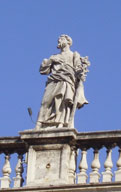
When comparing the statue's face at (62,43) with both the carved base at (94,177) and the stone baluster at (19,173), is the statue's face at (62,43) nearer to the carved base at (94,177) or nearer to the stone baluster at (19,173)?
the stone baluster at (19,173)

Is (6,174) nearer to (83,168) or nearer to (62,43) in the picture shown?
(83,168)

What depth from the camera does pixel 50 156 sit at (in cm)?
2244

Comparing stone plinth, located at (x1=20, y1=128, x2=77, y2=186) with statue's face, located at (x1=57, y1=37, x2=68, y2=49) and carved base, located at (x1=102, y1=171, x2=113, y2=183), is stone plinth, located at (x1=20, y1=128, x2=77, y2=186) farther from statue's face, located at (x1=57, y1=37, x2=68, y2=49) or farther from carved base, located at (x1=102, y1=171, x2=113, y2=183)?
statue's face, located at (x1=57, y1=37, x2=68, y2=49)

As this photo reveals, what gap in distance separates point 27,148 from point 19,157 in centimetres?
37

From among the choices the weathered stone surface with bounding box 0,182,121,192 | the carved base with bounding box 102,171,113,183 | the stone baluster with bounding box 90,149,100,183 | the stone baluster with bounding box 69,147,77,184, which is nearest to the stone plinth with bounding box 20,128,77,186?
the stone baluster with bounding box 69,147,77,184

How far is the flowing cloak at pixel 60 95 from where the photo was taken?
2294 cm

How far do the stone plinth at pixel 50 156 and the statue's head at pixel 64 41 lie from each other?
2516 mm

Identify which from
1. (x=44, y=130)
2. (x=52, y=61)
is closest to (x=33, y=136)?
(x=44, y=130)

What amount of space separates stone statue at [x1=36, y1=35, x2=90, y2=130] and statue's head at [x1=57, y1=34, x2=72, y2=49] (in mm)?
239

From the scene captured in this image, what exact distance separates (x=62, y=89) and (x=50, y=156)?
166 centimetres

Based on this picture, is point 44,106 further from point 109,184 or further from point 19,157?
point 109,184

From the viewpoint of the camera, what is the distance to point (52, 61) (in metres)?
23.8

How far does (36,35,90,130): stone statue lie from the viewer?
2289cm

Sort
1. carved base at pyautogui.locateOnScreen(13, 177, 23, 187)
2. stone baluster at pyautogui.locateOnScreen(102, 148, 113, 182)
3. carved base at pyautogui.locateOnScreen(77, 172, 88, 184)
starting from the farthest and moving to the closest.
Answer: carved base at pyautogui.locateOnScreen(13, 177, 23, 187)
carved base at pyautogui.locateOnScreen(77, 172, 88, 184)
stone baluster at pyautogui.locateOnScreen(102, 148, 113, 182)
